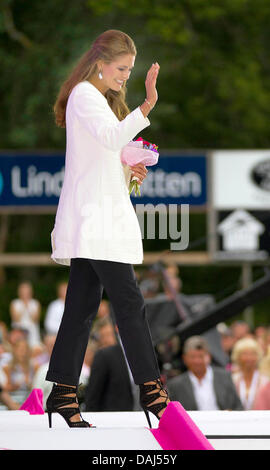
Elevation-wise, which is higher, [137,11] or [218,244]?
[137,11]

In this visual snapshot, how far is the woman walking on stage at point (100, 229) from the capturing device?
423 cm

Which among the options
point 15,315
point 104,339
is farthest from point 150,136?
point 104,339

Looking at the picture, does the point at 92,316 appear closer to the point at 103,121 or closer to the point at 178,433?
the point at 103,121

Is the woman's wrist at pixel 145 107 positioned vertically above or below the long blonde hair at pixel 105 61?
below

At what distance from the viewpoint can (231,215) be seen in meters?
19.1

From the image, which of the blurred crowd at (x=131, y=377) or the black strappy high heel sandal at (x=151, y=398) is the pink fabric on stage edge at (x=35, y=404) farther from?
the black strappy high heel sandal at (x=151, y=398)

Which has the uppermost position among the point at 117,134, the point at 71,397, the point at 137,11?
the point at 137,11

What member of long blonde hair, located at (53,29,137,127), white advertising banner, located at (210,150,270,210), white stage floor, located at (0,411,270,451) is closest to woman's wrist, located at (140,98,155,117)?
long blonde hair, located at (53,29,137,127)

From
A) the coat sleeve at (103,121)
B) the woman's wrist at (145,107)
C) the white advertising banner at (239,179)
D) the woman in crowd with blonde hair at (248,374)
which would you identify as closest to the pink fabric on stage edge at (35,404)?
the coat sleeve at (103,121)

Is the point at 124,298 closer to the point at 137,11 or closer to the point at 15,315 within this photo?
the point at 15,315

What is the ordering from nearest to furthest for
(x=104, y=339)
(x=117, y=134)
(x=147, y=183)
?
(x=117, y=134)
(x=104, y=339)
(x=147, y=183)

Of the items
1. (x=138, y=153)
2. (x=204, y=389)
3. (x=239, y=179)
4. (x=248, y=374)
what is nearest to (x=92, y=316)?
(x=138, y=153)

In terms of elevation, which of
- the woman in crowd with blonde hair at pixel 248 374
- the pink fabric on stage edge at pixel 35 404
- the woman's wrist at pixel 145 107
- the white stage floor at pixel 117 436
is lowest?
the woman in crowd with blonde hair at pixel 248 374

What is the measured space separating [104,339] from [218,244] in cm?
899
